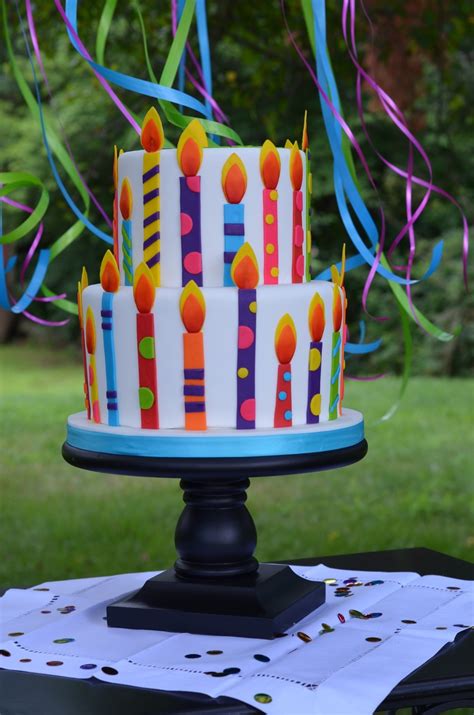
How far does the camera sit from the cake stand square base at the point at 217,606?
2.13 metres

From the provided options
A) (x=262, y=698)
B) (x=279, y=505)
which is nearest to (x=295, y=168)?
(x=262, y=698)

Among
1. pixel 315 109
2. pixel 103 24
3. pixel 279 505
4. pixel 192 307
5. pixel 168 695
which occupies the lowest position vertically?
pixel 279 505

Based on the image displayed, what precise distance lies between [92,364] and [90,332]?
0.06 m

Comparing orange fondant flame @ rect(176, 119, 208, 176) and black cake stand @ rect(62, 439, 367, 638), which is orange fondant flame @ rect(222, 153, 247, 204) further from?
black cake stand @ rect(62, 439, 367, 638)

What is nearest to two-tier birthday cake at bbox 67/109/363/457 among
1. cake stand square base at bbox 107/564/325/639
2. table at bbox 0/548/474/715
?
cake stand square base at bbox 107/564/325/639

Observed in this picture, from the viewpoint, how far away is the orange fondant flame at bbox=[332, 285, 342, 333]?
86.5 inches

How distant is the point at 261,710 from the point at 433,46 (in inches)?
183

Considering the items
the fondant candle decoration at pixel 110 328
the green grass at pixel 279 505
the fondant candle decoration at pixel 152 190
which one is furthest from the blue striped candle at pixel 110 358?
the green grass at pixel 279 505

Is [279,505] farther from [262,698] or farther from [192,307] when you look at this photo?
[262,698]

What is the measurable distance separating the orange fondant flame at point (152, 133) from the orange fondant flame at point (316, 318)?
0.41 meters

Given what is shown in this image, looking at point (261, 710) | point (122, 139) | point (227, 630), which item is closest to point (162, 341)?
point (227, 630)

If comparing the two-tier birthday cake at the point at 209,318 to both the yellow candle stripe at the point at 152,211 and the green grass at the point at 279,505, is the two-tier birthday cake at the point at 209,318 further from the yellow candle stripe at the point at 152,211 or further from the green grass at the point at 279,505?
the green grass at the point at 279,505

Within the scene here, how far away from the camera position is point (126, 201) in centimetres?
223

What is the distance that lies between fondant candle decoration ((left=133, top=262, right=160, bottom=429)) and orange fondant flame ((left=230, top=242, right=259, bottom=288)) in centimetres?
15
